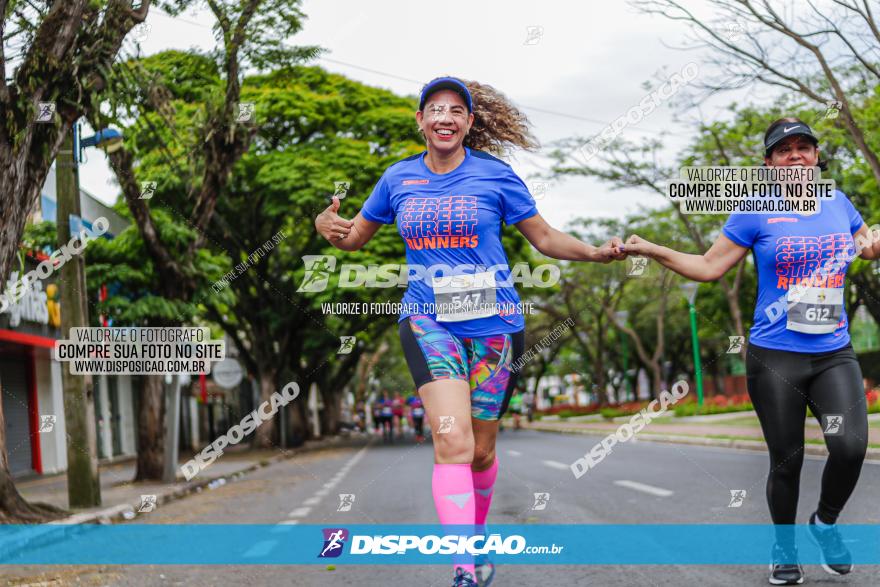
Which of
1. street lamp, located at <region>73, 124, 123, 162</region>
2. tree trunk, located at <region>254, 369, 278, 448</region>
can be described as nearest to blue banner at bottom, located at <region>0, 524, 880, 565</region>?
street lamp, located at <region>73, 124, 123, 162</region>

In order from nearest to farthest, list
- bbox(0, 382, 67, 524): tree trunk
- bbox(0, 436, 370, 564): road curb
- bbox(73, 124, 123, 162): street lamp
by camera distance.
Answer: bbox(0, 436, 370, 564): road curb
bbox(0, 382, 67, 524): tree trunk
bbox(73, 124, 123, 162): street lamp

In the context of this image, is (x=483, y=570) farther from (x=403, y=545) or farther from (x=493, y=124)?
(x=403, y=545)

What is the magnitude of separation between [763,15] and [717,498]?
780 cm

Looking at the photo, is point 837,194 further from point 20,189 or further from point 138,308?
point 138,308

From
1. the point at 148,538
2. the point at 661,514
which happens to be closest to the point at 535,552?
the point at 661,514

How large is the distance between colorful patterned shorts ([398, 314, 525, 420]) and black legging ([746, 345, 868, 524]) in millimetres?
1105

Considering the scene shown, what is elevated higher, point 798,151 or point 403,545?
point 798,151

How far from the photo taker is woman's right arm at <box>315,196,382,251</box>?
4355mm

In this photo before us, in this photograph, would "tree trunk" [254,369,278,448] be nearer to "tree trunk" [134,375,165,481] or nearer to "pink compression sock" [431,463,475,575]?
"tree trunk" [134,375,165,481]

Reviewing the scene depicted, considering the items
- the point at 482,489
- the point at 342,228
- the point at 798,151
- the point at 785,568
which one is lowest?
the point at 785,568

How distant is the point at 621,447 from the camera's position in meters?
18.8

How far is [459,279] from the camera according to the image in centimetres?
393

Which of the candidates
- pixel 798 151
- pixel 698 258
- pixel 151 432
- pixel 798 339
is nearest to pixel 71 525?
pixel 151 432

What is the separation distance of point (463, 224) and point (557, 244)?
18.3 inches
